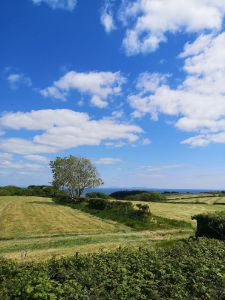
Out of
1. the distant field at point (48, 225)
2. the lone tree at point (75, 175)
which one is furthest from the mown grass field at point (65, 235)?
the lone tree at point (75, 175)

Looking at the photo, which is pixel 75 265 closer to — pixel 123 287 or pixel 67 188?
pixel 123 287

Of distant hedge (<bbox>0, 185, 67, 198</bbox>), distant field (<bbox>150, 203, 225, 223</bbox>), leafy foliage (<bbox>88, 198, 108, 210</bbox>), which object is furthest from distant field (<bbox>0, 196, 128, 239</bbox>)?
distant hedge (<bbox>0, 185, 67, 198</bbox>)

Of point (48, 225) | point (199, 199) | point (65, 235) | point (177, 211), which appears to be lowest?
point (65, 235)

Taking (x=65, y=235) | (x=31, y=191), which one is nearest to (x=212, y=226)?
(x=65, y=235)

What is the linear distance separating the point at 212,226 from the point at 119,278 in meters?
16.1

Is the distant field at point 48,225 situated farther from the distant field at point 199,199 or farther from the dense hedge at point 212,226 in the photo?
the distant field at point 199,199

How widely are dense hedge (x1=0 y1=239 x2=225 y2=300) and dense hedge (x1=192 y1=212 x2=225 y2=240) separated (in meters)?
9.80

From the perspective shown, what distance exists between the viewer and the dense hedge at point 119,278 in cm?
1218

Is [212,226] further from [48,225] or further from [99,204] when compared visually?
[99,204]

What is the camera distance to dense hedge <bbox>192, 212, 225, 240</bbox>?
1086 inches

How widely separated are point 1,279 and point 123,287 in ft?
14.3

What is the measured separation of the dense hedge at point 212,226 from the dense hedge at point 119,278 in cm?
980

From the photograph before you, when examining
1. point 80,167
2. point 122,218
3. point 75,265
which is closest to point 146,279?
point 75,265

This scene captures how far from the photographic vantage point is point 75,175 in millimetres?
95062
